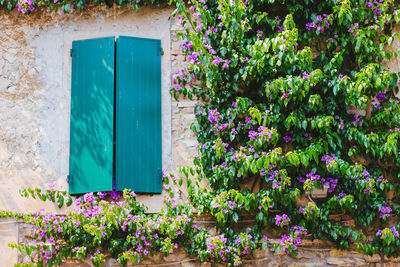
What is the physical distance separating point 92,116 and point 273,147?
1749 mm

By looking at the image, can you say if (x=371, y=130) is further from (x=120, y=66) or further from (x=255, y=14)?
(x=120, y=66)

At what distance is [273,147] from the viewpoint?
6.82 m

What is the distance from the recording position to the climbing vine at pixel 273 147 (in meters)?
6.41

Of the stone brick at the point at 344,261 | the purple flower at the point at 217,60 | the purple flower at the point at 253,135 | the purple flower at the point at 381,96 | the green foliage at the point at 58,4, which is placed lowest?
the stone brick at the point at 344,261

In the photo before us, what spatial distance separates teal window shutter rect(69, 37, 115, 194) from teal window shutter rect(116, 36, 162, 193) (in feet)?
0.29

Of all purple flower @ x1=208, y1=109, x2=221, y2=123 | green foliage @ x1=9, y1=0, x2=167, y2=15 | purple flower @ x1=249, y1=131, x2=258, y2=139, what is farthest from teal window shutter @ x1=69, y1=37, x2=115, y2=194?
purple flower @ x1=249, y1=131, x2=258, y2=139

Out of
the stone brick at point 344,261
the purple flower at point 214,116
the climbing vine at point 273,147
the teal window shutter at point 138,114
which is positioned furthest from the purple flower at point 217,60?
the stone brick at point 344,261

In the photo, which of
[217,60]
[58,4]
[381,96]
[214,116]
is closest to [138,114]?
[214,116]

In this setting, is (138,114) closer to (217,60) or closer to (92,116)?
(92,116)

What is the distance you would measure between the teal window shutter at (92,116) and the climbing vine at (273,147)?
0.19m

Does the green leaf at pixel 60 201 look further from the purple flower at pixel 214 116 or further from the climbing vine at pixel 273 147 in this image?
the purple flower at pixel 214 116

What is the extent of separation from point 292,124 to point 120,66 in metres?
1.75

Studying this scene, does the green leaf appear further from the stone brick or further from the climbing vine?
the stone brick

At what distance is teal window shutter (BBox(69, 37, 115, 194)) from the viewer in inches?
262
